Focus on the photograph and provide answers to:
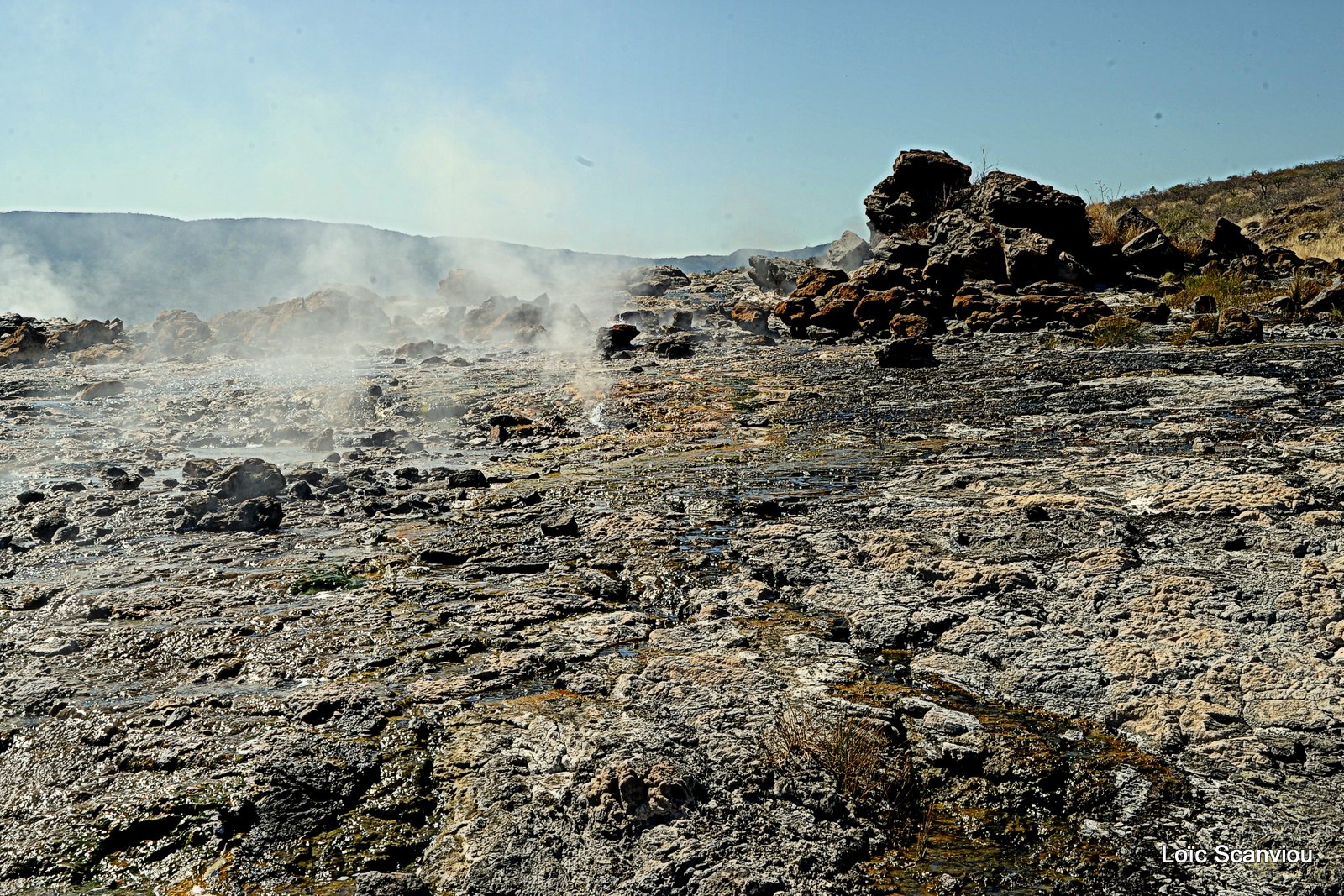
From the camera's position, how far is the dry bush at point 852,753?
101 inches

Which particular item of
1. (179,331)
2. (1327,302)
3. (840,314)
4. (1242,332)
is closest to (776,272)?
(840,314)

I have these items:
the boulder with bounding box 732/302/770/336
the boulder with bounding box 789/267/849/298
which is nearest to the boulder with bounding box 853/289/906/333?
the boulder with bounding box 789/267/849/298

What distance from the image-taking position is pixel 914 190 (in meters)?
21.0

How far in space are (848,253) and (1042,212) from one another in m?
5.61

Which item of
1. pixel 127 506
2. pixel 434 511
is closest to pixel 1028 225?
pixel 434 511

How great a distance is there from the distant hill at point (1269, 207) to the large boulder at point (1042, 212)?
2.45 meters

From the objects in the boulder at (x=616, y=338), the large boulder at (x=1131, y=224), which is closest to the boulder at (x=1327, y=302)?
the large boulder at (x=1131, y=224)

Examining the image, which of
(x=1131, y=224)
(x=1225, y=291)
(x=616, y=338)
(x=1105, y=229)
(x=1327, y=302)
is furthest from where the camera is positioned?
Answer: (x=1131, y=224)

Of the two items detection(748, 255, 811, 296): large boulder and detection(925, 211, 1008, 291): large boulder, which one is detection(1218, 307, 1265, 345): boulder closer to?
detection(925, 211, 1008, 291): large boulder

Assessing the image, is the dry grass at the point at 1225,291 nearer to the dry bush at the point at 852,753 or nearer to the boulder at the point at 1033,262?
the boulder at the point at 1033,262

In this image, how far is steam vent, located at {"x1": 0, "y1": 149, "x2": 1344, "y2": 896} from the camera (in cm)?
239

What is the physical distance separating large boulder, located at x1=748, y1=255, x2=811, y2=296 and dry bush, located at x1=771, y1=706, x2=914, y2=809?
58.1 feet

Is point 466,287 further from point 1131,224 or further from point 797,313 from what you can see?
point 1131,224

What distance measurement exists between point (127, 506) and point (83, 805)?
4.35m
